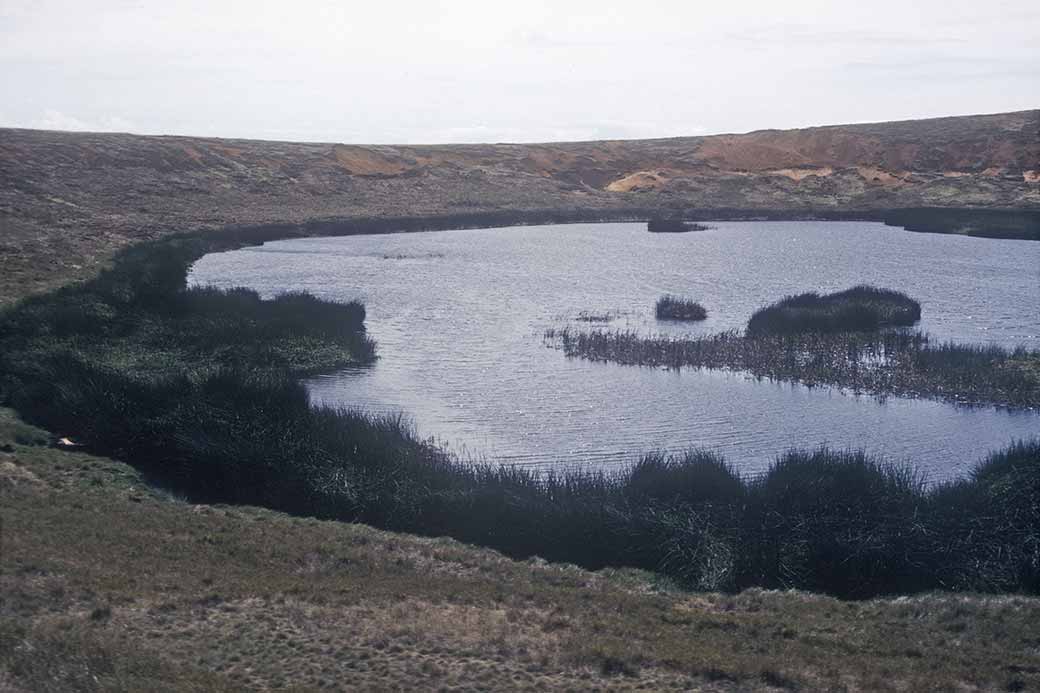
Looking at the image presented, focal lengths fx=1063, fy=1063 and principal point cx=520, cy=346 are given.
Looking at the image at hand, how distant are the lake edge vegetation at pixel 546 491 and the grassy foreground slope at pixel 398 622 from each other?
843 mm

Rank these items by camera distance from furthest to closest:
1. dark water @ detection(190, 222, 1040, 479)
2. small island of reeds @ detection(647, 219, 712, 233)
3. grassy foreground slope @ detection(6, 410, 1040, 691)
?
1. small island of reeds @ detection(647, 219, 712, 233)
2. dark water @ detection(190, 222, 1040, 479)
3. grassy foreground slope @ detection(6, 410, 1040, 691)

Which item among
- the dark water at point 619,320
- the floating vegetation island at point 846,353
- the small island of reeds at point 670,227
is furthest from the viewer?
the small island of reeds at point 670,227

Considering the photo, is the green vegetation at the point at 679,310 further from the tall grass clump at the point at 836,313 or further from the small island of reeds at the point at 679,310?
the tall grass clump at the point at 836,313

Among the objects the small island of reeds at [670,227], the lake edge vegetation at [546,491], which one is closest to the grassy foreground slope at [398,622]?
the lake edge vegetation at [546,491]

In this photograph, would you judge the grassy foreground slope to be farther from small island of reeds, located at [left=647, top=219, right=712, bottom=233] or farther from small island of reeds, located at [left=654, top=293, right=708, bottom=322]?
small island of reeds, located at [left=647, top=219, right=712, bottom=233]

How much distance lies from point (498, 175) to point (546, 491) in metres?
65.0

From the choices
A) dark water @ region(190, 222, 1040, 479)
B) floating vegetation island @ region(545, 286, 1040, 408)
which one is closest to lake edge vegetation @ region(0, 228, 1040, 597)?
dark water @ region(190, 222, 1040, 479)

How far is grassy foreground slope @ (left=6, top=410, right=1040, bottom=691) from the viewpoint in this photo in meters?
9.40

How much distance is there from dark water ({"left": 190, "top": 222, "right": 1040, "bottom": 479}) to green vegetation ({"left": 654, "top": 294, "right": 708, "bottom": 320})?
542mm

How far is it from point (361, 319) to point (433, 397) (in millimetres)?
8702

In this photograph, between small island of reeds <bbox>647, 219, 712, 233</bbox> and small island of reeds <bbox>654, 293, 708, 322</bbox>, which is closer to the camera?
small island of reeds <bbox>654, 293, 708, 322</bbox>

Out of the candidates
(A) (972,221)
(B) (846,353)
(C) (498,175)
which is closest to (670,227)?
(A) (972,221)

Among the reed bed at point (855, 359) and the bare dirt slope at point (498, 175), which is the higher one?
the bare dirt slope at point (498, 175)

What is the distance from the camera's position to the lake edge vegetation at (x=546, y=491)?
14.0 m
